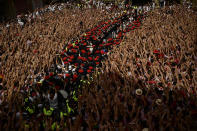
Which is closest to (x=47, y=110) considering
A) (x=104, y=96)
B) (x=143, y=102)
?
(x=104, y=96)

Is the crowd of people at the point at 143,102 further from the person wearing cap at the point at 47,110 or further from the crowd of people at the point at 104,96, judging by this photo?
the person wearing cap at the point at 47,110

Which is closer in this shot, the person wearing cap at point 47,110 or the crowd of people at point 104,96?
the crowd of people at point 104,96

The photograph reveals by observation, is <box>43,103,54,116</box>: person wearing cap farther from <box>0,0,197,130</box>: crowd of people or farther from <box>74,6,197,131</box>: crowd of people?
<box>74,6,197,131</box>: crowd of people

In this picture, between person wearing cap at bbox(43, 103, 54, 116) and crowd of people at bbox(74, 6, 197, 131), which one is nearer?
crowd of people at bbox(74, 6, 197, 131)

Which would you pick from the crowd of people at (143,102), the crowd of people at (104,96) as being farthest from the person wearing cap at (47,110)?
the crowd of people at (143,102)

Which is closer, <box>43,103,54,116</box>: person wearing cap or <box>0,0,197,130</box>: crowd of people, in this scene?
<box>0,0,197,130</box>: crowd of people

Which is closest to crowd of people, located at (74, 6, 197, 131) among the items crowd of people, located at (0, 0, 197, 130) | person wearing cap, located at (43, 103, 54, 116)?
crowd of people, located at (0, 0, 197, 130)

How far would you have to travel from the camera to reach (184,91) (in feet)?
5.79

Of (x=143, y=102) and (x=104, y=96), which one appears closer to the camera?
(x=143, y=102)

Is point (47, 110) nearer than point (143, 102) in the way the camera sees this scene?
No

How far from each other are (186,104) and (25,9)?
809 cm

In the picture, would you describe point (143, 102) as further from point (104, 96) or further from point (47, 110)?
point (47, 110)

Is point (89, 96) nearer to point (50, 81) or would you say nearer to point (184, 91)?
point (50, 81)

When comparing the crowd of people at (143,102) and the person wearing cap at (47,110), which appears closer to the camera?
the crowd of people at (143,102)
